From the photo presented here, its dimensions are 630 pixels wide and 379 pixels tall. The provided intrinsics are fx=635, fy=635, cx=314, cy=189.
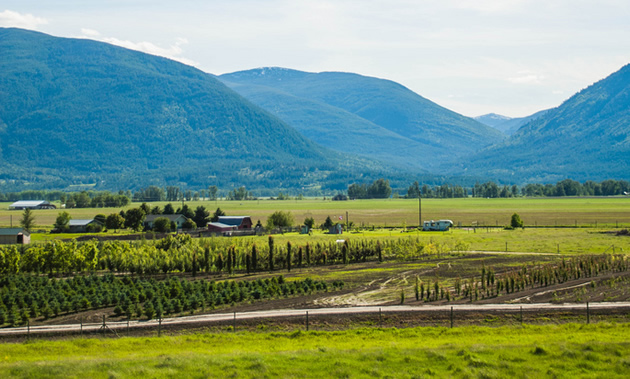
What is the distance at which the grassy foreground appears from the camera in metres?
18.7


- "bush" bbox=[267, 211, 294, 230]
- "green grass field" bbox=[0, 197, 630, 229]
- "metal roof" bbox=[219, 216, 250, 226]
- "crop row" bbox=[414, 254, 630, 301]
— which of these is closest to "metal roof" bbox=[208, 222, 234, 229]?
"metal roof" bbox=[219, 216, 250, 226]

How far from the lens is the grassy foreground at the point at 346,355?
61.4 ft

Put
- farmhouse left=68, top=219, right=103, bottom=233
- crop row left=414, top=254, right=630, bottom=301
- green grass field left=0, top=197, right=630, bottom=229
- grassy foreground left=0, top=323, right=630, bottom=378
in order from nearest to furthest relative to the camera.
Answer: grassy foreground left=0, top=323, right=630, bottom=378 < crop row left=414, top=254, right=630, bottom=301 < farmhouse left=68, top=219, right=103, bottom=233 < green grass field left=0, top=197, right=630, bottom=229

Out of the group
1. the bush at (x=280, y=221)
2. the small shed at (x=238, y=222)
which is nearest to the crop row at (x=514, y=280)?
the bush at (x=280, y=221)

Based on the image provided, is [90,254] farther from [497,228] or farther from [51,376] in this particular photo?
[497,228]

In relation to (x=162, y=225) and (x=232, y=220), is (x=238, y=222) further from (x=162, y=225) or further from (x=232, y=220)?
(x=162, y=225)

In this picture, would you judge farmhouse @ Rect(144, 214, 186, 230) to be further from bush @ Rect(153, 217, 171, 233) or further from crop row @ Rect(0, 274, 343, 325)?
crop row @ Rect(0, 274, 343, 325)

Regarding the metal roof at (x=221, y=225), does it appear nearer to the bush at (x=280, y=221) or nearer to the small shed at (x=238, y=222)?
the small shed at (x=238, y=222)

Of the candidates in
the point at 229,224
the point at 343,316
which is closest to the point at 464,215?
the point at 229,224

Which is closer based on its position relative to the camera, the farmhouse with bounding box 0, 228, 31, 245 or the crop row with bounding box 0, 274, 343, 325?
the crop row with bounding box 0, 274, 343, 325

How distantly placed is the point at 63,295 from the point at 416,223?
76.2m

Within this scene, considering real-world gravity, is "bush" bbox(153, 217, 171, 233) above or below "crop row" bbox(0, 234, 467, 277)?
above

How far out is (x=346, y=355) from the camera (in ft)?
66.7

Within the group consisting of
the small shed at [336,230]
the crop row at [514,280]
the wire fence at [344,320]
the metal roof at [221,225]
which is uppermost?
the metal roof at [221,225]
